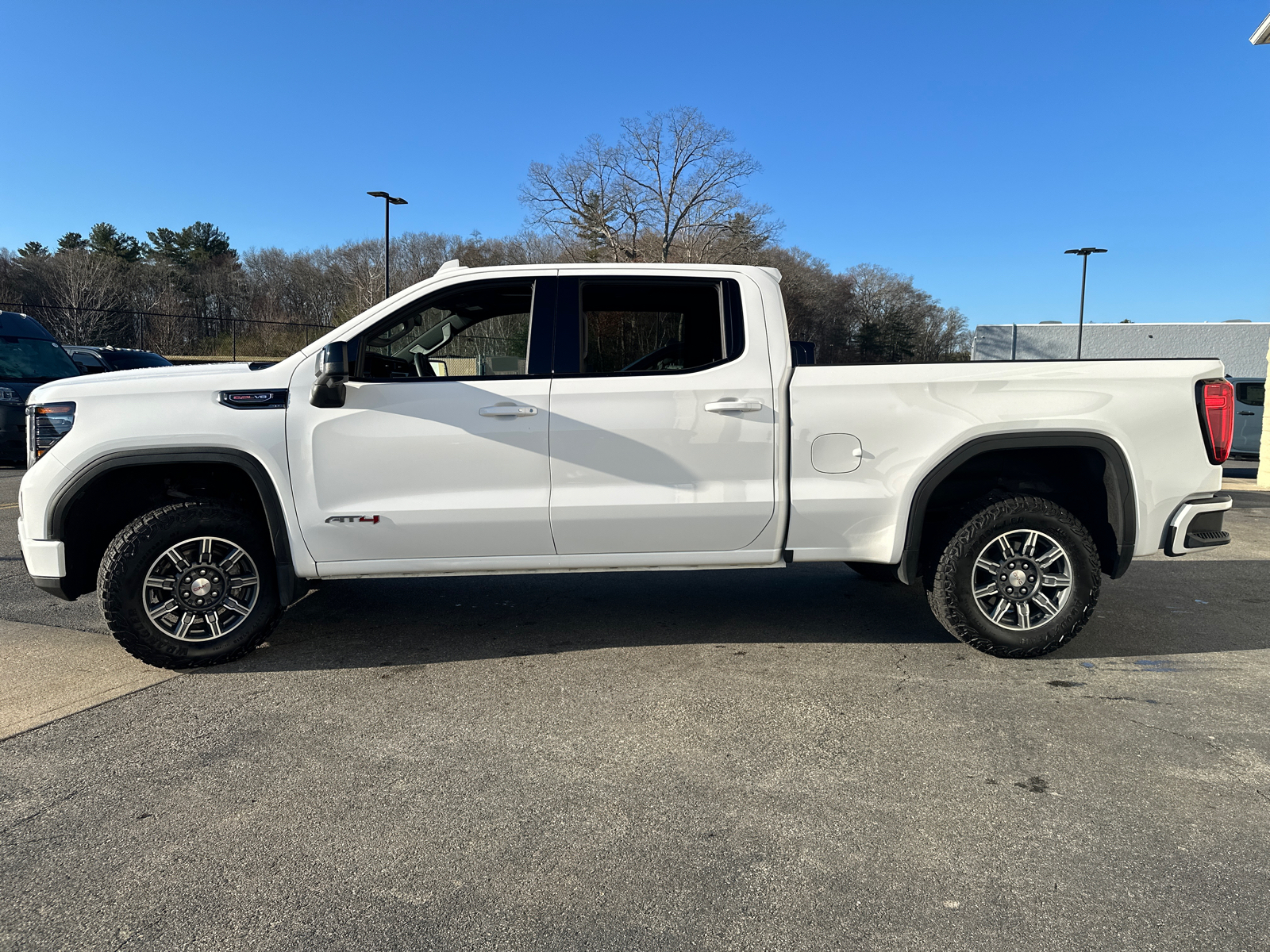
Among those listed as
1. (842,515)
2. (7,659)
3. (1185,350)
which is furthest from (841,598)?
(1185,350)

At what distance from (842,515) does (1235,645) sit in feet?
7.98

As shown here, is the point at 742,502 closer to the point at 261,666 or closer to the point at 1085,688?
the point at 1085,688

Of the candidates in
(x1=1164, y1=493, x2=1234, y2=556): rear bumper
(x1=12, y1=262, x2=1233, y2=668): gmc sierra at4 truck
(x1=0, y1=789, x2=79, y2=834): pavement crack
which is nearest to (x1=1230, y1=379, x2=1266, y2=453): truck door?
(x1=1164, y1=493, x2=1234, y2=556): rear bumper

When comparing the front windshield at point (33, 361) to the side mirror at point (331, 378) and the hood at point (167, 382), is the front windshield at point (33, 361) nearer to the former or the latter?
the hood at point (167, 382)

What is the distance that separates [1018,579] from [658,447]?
2.00 m

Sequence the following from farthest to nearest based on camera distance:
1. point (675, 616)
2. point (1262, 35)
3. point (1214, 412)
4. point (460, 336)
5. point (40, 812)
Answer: point (1262, 35) → point (675, 616) → point (460, 336) → point (1214, 412) → point (40, 812)

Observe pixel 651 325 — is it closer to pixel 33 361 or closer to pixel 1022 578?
pixel 1022 578

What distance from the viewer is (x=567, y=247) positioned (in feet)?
164

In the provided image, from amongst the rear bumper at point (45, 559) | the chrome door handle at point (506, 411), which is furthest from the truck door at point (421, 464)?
the rear bumper at point (45, 559)

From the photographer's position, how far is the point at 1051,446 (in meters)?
4.46

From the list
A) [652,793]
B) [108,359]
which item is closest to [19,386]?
[108,359]

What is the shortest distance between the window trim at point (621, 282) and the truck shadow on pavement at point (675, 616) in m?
1.52

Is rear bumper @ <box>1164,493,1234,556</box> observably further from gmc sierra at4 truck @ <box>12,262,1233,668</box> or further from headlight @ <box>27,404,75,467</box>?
headlight @ <box>27,404,75,467</box>

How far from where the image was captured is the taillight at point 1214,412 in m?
4.39
